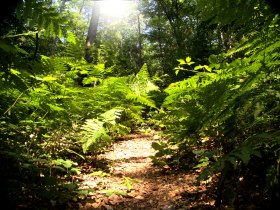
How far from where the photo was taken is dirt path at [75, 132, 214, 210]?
9.86ft

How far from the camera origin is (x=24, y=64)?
2082 mm

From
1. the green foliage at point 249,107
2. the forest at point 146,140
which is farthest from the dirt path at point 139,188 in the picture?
the green foliage at point 249,107

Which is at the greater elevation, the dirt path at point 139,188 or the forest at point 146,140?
the forest at point 146,140

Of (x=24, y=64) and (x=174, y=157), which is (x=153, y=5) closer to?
(x=174, y=157)

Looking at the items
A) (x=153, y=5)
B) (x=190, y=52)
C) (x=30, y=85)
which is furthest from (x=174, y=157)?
(x=153, y=5)

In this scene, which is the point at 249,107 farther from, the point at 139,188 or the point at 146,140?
the point at 146,140

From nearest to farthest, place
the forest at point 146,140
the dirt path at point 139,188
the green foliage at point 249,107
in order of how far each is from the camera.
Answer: the green foliage at point 249,107 → the forest at point 146,140 → the dirt path at point 139,188

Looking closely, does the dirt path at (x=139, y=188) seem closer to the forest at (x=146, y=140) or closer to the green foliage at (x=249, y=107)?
the forest at (x=146, y=140)

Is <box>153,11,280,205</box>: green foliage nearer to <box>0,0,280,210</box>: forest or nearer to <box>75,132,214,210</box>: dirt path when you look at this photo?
<box>0,0,280,210</box>: forest

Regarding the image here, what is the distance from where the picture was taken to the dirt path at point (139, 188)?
3.01 metres

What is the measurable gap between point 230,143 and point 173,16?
21.5 meters

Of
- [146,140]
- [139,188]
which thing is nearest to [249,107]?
[139,188]

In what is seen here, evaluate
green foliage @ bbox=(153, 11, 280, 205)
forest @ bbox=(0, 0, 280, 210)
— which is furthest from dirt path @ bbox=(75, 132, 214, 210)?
green foliage @ bbox=(153, 11, 280, 205)

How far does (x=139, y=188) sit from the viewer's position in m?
3.70
